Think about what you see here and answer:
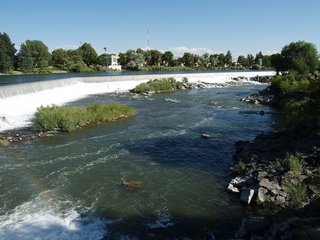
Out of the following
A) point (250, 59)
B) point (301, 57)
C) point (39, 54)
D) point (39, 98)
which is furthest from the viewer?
point (250, 59)

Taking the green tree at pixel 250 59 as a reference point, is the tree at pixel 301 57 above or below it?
above

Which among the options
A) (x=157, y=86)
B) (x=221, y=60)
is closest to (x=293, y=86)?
(x=157, y=86)

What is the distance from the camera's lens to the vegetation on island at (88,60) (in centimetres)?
9975

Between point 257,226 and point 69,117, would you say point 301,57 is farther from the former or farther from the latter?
point 257,226

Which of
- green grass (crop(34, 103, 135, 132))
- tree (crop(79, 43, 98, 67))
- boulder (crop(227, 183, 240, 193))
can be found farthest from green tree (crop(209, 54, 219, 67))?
boulder (crop(227, 183, 240, 193))

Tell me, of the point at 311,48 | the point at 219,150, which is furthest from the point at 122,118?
the point at 311,48

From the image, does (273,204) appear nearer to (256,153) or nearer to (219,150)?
(256,153)

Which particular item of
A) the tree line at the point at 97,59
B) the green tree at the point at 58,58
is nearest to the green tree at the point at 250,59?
the tree line at the point at 97,59

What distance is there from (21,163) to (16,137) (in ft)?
17.7

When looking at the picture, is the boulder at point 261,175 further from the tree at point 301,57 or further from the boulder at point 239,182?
the tree at point 301,57

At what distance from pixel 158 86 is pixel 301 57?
2332 cm

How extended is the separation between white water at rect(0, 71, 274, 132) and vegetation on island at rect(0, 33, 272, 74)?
46939 millimetres

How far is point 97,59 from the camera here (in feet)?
427

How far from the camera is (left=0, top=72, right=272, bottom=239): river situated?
11711 millimetres
